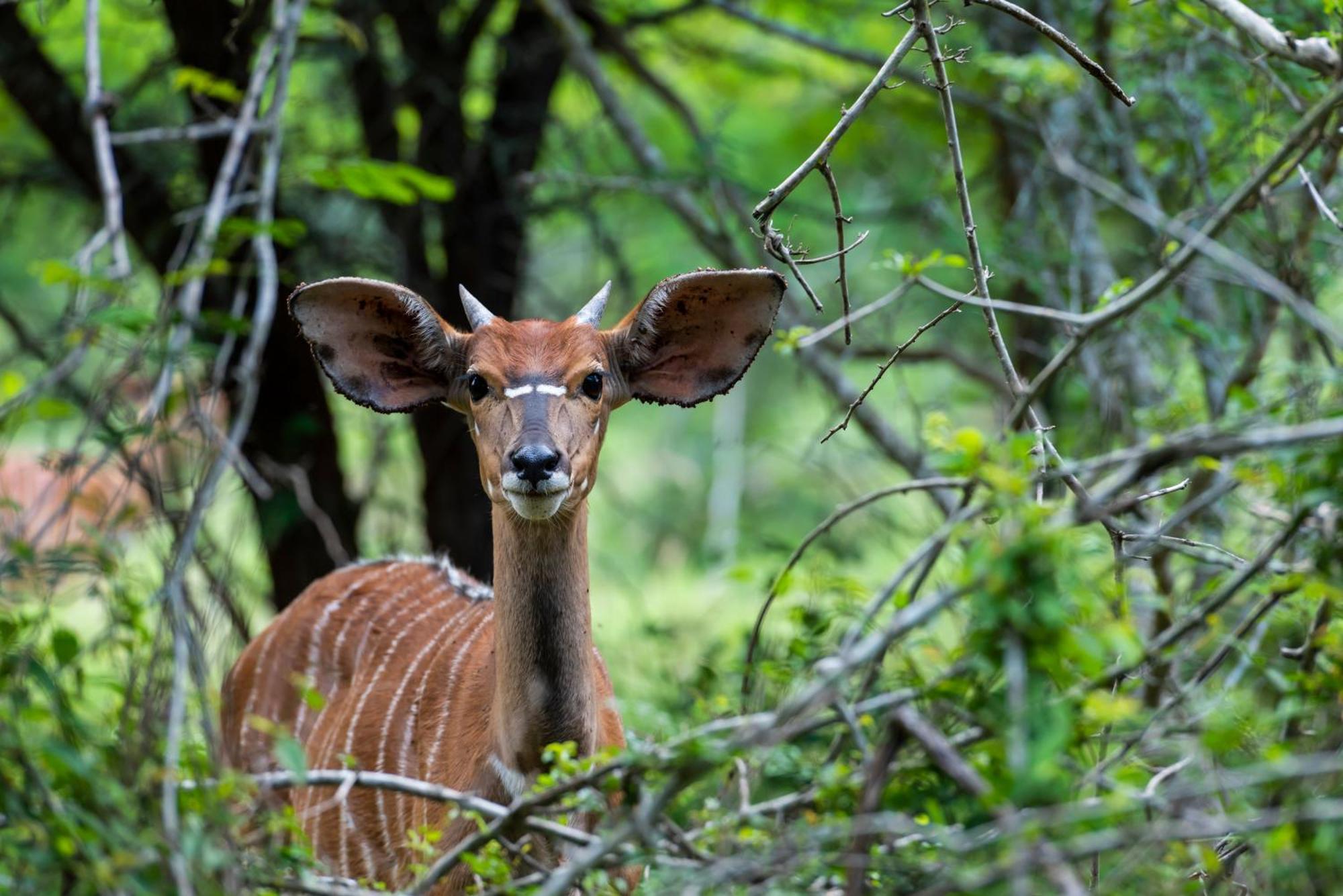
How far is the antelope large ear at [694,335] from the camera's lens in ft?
13.0

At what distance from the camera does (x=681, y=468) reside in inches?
602

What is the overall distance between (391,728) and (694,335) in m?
1.48

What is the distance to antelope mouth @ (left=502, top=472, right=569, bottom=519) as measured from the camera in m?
3.46

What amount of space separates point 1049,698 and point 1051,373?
1.62 feet

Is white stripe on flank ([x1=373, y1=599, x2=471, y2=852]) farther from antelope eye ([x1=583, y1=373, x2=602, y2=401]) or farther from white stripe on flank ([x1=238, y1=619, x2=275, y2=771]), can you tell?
antelope eye ([x1=583, y1=373, x2=602, y2=401])

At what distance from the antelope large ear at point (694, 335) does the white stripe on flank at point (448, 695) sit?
2.77ft

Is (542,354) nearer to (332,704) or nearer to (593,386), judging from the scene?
(593,386)

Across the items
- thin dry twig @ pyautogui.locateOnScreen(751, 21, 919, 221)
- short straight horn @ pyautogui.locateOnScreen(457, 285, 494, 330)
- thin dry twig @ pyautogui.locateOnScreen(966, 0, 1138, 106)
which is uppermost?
thin dry twig @ pyautogui.locateOnScreen(966, 0, 1138, 106)

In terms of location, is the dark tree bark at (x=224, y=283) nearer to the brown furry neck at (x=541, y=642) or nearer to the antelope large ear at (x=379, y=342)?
the antelope large ear at (x=379, y=342)

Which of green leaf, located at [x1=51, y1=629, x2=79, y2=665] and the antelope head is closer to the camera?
green leaf, located at [x1=51, y1=629, x2=79, y2=665]

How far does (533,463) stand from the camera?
344cm

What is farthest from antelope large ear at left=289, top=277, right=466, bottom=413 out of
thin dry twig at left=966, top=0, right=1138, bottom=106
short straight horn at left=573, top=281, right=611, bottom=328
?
thin dry twig at left=966, top=0, right=1138, bottom=106

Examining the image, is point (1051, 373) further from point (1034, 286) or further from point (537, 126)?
point (537, 126)

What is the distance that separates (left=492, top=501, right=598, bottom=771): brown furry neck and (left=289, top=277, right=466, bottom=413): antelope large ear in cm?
57
